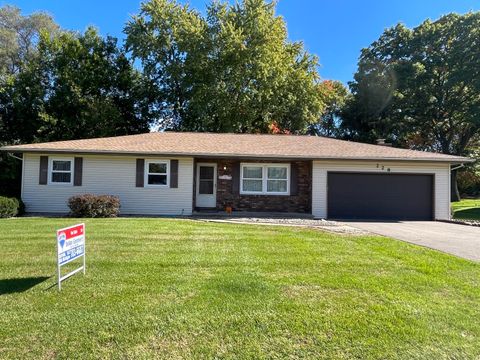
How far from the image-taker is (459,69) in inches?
1068

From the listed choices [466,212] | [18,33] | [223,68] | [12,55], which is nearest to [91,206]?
[223,68]

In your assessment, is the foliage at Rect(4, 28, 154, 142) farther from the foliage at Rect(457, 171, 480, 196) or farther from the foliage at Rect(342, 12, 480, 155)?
the foliage at Rect(457, 171, 480, 196)

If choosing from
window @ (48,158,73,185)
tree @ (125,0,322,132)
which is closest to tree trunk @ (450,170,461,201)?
tree @ (125,0,322,132)

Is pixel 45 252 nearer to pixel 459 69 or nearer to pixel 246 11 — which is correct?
pixel 246 11

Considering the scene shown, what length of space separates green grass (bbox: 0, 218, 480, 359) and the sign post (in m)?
0.34

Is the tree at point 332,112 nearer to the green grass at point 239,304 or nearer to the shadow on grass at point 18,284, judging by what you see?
the green grass at point 239,304

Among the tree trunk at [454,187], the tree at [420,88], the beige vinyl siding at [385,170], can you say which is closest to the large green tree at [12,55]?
the beige vinyl siding at [385,170]

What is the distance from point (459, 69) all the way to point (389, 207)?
19.3m

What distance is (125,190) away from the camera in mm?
14172

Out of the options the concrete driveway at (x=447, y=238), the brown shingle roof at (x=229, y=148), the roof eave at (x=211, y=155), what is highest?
the brown shingle roof at (x=229, y=148)

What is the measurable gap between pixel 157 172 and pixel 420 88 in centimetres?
2524

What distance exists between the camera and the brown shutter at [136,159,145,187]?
1415 cm

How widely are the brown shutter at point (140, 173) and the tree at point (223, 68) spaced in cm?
1144

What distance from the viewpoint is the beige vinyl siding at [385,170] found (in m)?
14.5
